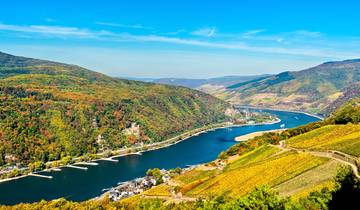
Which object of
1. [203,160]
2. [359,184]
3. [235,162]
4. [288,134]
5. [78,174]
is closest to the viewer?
[359,184]

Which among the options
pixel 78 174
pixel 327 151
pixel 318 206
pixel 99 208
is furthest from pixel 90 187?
pixel 318 206

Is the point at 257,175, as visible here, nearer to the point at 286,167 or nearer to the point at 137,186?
the point at 286,167

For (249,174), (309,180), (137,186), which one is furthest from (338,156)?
(137,186)

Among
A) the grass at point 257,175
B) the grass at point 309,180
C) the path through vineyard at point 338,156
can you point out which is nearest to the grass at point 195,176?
the grass at point 257,175

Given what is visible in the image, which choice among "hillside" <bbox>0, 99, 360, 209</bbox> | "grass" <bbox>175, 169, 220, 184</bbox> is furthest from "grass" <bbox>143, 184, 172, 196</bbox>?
"grass" <bbox>175, 169, 220, 184</bbox>

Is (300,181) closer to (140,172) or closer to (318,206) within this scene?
(318,206)

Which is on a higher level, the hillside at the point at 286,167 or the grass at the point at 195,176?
the hillside at the point at 286,167

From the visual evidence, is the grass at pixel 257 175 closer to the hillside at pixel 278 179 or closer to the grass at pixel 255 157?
the hillside at pixel 278 179

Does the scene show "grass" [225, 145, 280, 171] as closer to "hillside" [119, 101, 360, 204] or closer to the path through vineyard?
"hillside" [119, 101, 360, 204]
